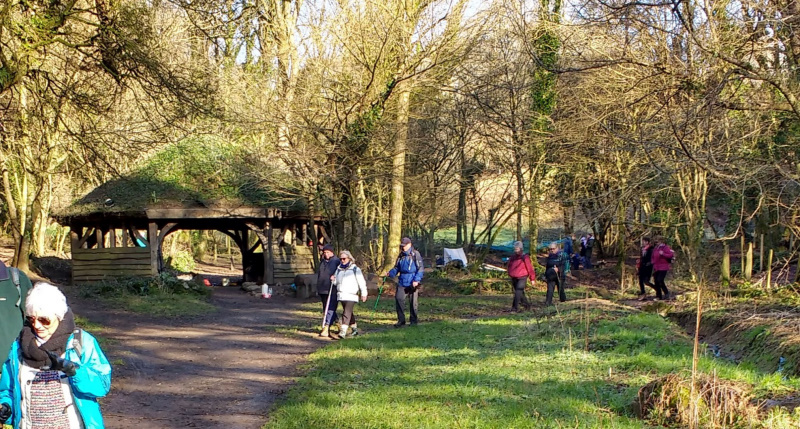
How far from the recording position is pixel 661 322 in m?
12.5

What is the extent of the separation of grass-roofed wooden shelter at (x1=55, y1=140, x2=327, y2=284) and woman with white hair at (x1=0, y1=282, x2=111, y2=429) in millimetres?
18637

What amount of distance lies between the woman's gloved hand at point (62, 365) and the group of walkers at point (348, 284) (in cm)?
842

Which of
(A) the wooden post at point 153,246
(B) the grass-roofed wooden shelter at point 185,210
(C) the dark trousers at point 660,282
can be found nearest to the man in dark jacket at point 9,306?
(C) the dark trousers at point 660,282

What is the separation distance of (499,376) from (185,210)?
16971 millimetres

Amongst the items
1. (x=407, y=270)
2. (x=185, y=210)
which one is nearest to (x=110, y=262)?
(x=185, y=210)

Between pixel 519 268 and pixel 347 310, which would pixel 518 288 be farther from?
pixel 347 310

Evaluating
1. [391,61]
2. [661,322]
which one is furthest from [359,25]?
[661,322]

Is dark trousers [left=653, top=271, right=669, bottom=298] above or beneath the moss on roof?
beneath

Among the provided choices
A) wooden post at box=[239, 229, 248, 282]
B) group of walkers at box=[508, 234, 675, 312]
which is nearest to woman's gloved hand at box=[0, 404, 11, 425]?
group of walkers at box=[508, 234, 675, 312]

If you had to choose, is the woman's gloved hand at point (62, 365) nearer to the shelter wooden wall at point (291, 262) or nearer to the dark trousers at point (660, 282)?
the dark trousers at point (660, 282)

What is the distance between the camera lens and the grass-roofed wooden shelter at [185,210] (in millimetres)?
23875

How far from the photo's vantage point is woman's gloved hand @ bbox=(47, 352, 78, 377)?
14.1 ft

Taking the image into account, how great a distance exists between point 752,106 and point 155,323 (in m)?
12.0

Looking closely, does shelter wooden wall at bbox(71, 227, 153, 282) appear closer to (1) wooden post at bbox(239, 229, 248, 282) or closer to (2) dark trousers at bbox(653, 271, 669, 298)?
(1) wooden post at bbox(239, 229, 248, 282)
